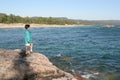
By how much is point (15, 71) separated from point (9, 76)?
51 cm

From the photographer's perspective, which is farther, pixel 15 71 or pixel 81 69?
pixel 81 69

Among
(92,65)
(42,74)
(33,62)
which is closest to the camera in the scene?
(42,74)

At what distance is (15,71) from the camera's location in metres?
11.9

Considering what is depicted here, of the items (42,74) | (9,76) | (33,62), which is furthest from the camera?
(33,62)

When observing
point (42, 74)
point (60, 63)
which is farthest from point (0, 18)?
point (42, 74)

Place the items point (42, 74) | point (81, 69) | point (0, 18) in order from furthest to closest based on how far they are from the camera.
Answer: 1. point (0, 18)
2. point (81, 69)
3. point (42, 74)

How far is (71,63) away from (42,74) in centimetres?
935

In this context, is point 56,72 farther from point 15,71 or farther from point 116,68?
point 116,68

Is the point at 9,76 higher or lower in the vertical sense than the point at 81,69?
higher

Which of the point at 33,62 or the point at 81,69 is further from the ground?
the point at 33,62

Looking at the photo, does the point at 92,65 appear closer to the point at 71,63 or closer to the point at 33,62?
the point at 71,63

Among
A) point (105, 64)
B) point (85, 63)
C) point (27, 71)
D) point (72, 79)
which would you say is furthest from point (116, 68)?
point (27, 71)

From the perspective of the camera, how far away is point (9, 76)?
11430mm

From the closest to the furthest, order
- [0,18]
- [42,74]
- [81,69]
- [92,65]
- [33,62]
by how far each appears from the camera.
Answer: [42,74], [33,62], [81,69], [92,65], [0,18]
